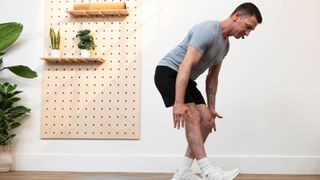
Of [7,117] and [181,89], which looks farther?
[7,117]

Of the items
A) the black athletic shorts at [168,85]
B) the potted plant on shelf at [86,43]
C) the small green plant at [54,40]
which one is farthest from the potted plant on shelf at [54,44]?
the black athletic shorts at [168,85]

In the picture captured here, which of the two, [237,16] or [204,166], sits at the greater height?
[237,16]

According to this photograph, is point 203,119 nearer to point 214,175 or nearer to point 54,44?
point 214,175

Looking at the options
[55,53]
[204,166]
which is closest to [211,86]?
[204,166]

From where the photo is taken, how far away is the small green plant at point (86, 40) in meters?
3.77

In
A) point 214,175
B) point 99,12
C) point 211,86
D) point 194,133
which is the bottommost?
point 214,175

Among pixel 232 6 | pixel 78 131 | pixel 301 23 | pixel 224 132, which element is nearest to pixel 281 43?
pixel 301 23

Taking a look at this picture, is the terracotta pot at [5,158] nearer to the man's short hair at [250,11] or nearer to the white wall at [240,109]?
the white wall at [240,109]

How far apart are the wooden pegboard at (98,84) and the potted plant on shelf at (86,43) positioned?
3.8 inches

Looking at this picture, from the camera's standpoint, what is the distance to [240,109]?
12.1ft

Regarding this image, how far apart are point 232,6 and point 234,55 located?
0.47m

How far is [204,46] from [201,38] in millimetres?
52

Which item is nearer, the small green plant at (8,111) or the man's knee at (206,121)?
the man's knee at (206,121)

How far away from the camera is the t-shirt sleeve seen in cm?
235
